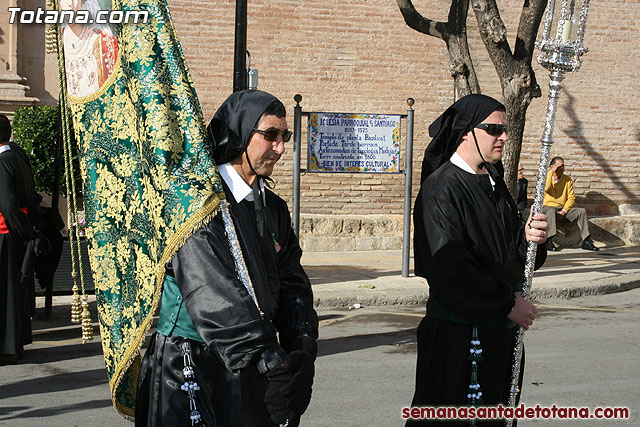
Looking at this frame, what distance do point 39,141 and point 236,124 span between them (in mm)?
9401

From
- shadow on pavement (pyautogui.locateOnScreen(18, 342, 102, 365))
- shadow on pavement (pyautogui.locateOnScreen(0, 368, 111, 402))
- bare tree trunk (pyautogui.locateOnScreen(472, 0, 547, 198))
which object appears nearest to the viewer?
shadow on pavement (pyautogui.locateOnScreen(0, 368, 111, 402))

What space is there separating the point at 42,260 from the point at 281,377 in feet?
20.7

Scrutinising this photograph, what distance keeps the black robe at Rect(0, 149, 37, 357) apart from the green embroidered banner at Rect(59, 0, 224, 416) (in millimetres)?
4119

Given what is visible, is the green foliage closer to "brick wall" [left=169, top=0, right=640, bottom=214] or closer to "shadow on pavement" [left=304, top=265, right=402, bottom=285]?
"brick wall" [left=169, top=0, right=640, bottom=214]

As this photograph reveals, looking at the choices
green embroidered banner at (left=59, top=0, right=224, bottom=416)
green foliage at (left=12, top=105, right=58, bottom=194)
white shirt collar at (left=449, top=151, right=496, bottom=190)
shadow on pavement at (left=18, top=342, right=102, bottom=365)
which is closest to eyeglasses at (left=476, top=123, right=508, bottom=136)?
white shirt collar at (left=449, top=151, right=496, bottom=190)

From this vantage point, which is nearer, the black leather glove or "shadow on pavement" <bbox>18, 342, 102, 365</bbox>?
the black leather glove

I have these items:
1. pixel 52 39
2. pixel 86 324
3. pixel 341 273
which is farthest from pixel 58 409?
pixel 341 273

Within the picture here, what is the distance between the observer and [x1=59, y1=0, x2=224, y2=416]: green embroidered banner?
280 centimetres

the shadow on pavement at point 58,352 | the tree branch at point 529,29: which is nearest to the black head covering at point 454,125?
the shadow on pavement at point 58,352

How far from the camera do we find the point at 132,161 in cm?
299

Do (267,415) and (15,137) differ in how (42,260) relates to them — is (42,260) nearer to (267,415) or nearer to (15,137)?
(15,137)

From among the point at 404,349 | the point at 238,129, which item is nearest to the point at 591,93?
the point at 404,349

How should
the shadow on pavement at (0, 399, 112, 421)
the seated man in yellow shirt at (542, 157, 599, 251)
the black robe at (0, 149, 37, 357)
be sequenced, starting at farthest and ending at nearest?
the seated man in yellow shirt at (542, 157, 599, 251), the black robe at (0, 149, 37, 357), the shadow on pavement at (0, 399, 112, 421)

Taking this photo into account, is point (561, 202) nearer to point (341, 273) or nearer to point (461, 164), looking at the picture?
point (341, 273)
